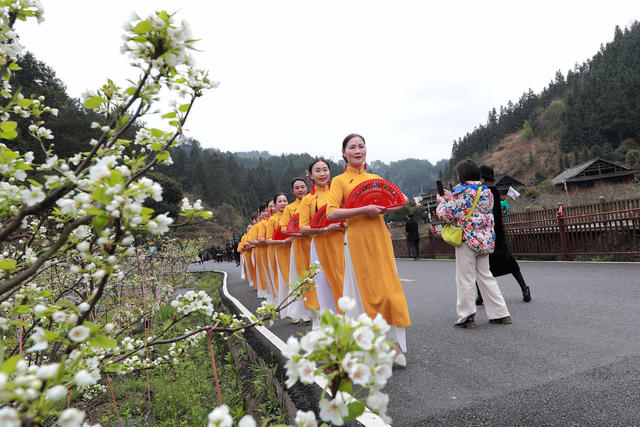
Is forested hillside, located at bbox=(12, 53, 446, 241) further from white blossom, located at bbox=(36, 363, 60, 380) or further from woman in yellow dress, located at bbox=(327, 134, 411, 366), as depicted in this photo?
white blossom, located at bbox=(36, 363, 60, 380)

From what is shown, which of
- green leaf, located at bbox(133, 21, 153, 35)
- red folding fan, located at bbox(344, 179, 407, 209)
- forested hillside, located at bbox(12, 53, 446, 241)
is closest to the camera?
green leaf, located at bbox(133, 21, 153, 35)

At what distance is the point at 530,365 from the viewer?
10.9ft

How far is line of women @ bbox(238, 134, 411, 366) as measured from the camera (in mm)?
3688

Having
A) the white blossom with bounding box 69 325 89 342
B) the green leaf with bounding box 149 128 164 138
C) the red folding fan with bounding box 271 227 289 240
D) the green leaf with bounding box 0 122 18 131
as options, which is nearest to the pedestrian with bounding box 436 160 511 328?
the red folding fan with bounding box 271 227 289 240

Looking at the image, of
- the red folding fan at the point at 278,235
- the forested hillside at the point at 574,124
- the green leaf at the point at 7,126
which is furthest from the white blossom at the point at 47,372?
the forested hillside at the point at 574,124

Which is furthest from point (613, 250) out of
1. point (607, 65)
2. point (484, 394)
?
point (607, 65)

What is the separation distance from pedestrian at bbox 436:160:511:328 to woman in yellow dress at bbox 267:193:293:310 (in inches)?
112

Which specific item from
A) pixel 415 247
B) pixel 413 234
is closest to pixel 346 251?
pixel 413 234

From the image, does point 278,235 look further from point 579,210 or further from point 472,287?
point 579,210

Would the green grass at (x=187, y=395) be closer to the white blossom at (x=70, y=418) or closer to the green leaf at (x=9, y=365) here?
the white blossom at (x=70, y=418)

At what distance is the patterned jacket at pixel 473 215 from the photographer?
468 cm

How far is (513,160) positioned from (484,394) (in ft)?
327

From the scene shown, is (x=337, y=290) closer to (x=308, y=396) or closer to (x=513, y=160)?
(x=308, y=396)

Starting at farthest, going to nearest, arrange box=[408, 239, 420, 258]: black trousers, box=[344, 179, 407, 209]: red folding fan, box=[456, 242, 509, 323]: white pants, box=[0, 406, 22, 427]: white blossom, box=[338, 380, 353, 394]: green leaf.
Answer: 1. box=[408, 239, 420, 258]: black trousers
2. box=[456, 242, 509, 323]: white pants
3. box=[344, 179, 407, 209]: red folding fan
4. box=[338, 380, 353, 394]: green leaf
5. box=[0, 406, 22, 427]: white blossom
